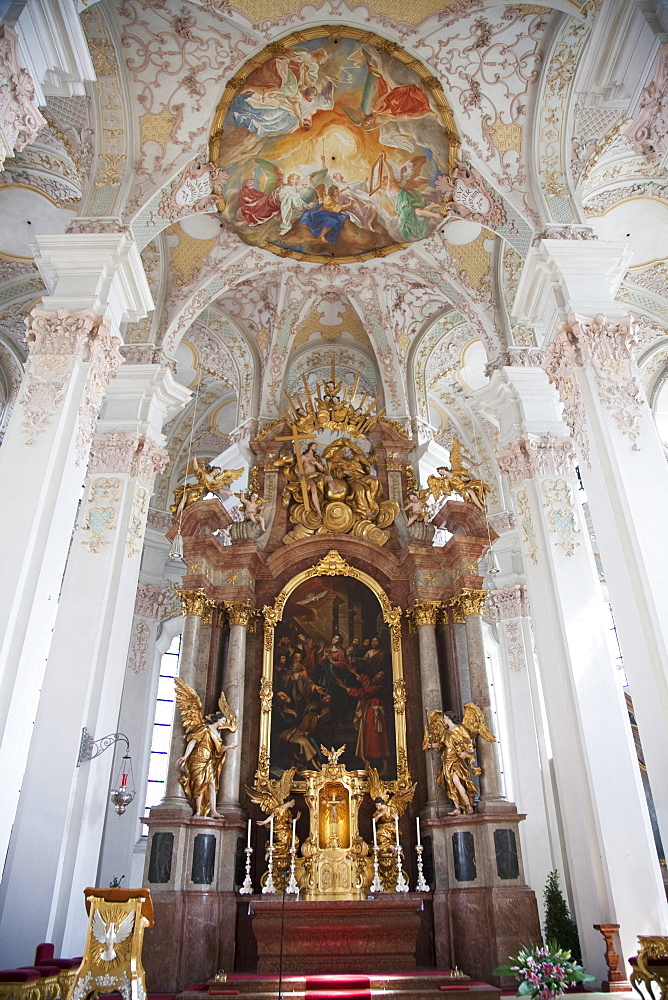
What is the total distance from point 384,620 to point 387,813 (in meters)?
3.42

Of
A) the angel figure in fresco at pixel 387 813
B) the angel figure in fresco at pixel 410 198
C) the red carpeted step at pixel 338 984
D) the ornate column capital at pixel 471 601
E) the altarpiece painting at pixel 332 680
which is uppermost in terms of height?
the angel figure in fresco at pixel 410 198

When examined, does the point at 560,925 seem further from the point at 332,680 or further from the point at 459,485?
the point at 459,485

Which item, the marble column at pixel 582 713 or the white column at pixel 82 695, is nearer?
the white column at pixel 82 695

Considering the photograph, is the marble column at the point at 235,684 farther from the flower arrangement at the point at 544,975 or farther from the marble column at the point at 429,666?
the flower arrangement at the point at 544,975

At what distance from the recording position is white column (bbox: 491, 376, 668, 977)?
28.1ft

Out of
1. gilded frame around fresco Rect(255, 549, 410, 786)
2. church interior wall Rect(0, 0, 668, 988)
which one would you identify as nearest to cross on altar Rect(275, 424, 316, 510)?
church interior wall Rect(0, 0, 668, 988)

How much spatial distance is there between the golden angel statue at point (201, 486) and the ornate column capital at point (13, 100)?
23.9ft

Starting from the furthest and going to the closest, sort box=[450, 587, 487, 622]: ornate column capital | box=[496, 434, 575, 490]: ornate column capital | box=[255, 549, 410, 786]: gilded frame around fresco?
box=[450, 587, 487, 622]: ornate column capital < box=[255, 549, 410, 786]: gilded frame around fresco < box=[496, 434, 575, 490]: ornate column capital

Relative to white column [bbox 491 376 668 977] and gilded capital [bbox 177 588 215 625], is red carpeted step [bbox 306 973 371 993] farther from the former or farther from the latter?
gilded capital [bbox 177 588 215 625]

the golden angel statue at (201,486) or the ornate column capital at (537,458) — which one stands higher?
the golden angel statue at (201,486)

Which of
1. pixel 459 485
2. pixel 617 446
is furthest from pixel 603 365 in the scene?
pixel 459 485

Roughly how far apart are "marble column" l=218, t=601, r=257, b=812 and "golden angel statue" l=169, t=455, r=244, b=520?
2.01 meters

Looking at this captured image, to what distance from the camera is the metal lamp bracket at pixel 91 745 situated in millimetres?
9469

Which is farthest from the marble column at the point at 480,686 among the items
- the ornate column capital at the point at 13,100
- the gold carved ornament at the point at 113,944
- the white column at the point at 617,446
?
the ornate column capital at the point at 13,100
